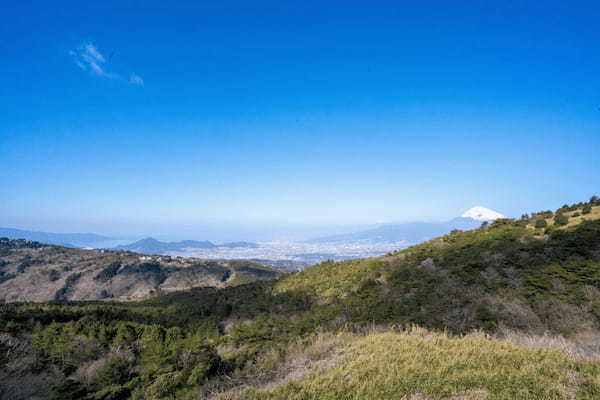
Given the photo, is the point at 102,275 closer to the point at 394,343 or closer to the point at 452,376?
the point at 394,343

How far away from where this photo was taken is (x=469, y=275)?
1880 cm

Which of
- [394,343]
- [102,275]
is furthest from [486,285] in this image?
[102,275]

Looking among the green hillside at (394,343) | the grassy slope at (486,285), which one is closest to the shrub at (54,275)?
the green hillside at (394,343)

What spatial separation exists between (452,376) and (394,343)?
2.47 meters

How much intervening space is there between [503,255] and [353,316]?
40.6 ft

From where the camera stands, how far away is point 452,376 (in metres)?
5.73

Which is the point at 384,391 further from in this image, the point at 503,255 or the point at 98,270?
the point at 98,270

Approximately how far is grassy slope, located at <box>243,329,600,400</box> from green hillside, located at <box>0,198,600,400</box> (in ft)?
0.10

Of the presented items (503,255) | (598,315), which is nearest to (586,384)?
(598,315)

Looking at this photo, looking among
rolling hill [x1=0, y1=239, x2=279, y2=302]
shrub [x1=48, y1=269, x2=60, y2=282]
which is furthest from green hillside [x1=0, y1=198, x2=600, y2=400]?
shrub [x1=48, y1=269, x2=60, y2=282]

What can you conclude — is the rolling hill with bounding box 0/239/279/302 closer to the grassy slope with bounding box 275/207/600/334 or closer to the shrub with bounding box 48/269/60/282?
the shrub with bounding box 48/269/60/282

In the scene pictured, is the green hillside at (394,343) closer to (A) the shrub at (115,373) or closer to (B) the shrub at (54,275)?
(A) the shrub at (115,373)

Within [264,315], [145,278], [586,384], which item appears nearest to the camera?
[586,384]

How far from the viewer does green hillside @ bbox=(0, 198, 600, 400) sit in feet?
18.7
